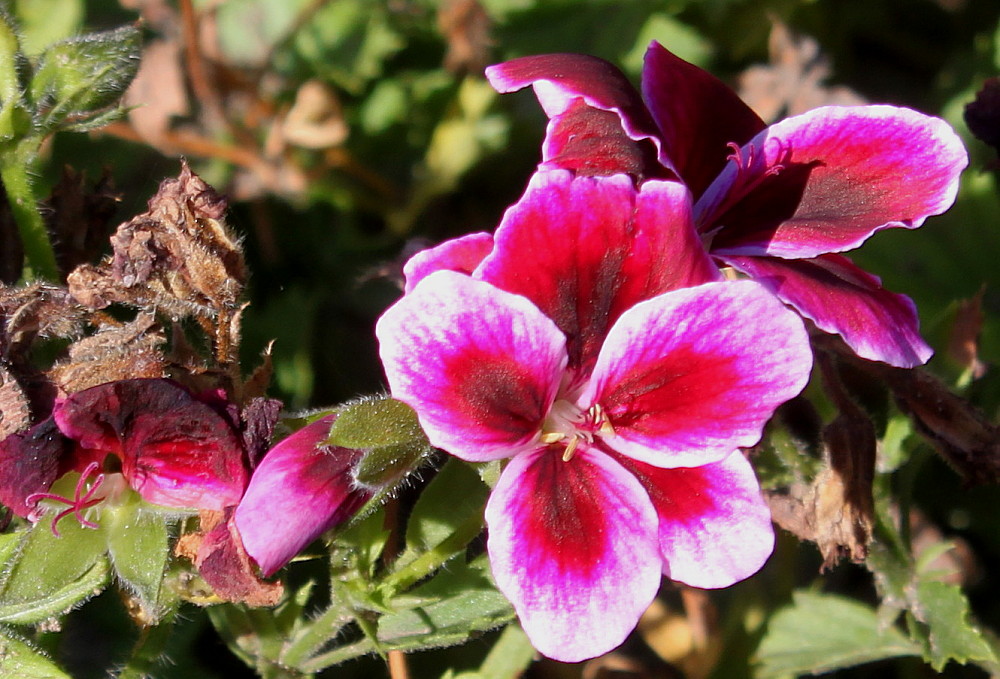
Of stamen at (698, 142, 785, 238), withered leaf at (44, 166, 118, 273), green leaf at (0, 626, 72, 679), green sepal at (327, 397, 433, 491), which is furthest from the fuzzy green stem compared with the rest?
stamen at (698, 142, 785, 238)

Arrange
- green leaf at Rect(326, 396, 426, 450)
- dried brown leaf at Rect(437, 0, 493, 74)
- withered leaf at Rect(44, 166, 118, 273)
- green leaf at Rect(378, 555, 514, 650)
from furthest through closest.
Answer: dried brown leaf at Rect(437, 0, 493, 74) < withered leaf at Rect(44, 166, 118, 273) < green leaf at Rect(378, 555, 514, 650) < green leaf at Rect(326, 396, 426, 450)

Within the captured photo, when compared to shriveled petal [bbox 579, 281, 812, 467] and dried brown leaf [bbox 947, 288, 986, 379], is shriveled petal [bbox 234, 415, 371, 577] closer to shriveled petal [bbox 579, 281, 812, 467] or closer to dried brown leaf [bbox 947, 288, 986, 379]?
shriveled petal [bbox 579, 281, 812, 467]

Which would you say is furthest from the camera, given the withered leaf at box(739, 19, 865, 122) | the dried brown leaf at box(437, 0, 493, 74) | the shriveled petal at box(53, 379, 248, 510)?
the dried brown leaf at box(437, 0, 493, 74)

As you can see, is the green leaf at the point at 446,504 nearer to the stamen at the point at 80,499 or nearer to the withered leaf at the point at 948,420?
the stamen at the point at 80,499

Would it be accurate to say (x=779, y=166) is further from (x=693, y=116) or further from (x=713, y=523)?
(x=713, y=523)

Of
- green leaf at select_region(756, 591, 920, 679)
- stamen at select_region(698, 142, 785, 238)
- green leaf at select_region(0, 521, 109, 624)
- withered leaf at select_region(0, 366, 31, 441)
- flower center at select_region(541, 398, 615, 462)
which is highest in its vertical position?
stamen at select_region(698, 142, 785, 238)

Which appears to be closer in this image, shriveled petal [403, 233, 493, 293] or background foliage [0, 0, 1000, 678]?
shriveled petal [403, 233, 493, 293]
